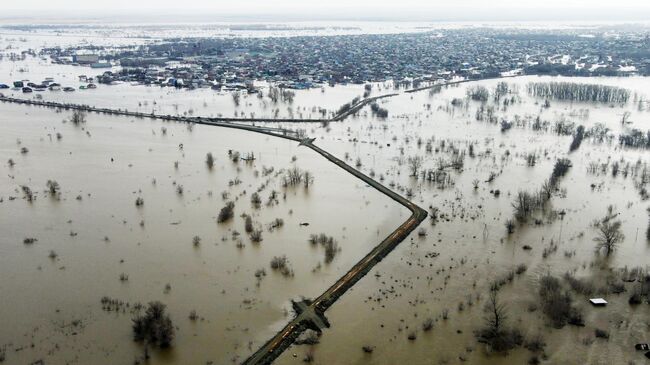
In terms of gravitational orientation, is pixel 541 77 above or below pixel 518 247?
above

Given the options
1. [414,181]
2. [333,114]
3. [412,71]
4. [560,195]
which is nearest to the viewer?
[560,195]

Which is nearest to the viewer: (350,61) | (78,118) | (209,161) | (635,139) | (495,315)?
(495,315)

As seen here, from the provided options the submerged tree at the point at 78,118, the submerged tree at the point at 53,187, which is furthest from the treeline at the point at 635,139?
the submerged tree at the point at 78,118

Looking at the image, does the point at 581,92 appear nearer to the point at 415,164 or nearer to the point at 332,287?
the point at 415,164

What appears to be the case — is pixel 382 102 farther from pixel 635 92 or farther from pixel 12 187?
pixel 12 187

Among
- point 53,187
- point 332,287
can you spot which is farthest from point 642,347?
point 53,187

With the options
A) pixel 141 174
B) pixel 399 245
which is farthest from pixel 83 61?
pixel 399 245
